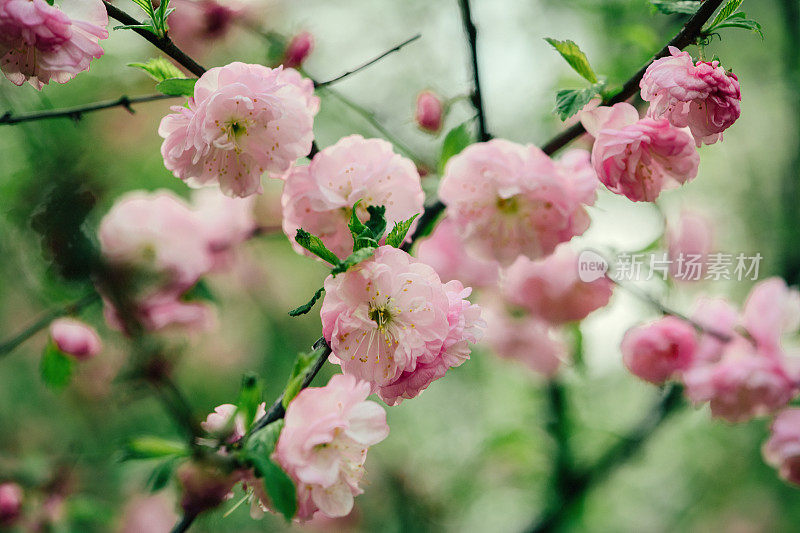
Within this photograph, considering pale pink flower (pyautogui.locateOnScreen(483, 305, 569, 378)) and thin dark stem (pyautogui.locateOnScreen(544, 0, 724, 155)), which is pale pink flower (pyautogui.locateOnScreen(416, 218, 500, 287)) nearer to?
pale pink flower (pyautogui.locateOnScreen(483, 305, 569, 378))

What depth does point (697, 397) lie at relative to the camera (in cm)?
118

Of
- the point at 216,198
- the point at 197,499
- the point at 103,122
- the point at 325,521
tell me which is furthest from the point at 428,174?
the point at 325,521

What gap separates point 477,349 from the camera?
2607mm

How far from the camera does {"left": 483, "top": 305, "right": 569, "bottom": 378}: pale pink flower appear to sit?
1792 millimetres

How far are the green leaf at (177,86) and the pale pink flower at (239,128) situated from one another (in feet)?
0.05

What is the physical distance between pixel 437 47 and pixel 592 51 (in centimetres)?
61

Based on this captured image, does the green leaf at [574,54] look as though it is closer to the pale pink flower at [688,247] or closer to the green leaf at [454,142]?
the green leaf at [454,142]

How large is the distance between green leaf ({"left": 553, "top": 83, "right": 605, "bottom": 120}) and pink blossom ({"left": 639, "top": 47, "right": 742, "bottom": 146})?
0.07 metres

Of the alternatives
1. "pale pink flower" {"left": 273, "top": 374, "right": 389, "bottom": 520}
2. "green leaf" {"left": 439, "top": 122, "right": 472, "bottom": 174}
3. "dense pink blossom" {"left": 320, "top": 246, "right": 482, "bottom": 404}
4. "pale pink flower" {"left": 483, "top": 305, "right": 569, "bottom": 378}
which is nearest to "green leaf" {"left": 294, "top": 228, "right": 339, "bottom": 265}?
"dense pink blossom" {"left": 320, "top": 246, "right": 482, "bottom": 404}

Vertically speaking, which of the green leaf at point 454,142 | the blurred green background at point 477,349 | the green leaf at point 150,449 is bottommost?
the blurred green background at point 477,349

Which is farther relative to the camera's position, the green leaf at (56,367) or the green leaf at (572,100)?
the green leaf at (56,367)

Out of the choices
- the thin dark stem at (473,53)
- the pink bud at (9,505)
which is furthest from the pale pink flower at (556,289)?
the pink bud at (9,505)

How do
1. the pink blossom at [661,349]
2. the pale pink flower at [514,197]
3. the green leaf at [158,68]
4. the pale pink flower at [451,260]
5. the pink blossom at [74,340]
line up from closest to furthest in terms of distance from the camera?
1. the green leaf at [158,68]
2. the pale pink flower at [514,197]
3. the pink blossom at [74,340]
4. the pink blossom at [661,349]
5. the pale pink flower at [451,260]

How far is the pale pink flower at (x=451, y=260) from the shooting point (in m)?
1.56
